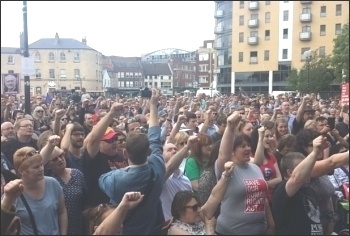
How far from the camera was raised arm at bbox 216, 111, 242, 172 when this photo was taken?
12.3ft

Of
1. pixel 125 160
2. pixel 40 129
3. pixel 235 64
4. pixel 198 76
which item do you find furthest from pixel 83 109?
pixel 198 76

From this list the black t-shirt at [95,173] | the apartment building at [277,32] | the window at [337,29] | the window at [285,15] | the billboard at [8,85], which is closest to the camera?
the billboard at [8,85]

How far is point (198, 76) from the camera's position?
201 feet

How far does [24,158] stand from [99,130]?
819mm

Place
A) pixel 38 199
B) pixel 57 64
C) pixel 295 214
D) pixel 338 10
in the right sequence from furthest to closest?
pixel 57 64 < pixel 295 214 < pixel 38 199 < pixel 338 10

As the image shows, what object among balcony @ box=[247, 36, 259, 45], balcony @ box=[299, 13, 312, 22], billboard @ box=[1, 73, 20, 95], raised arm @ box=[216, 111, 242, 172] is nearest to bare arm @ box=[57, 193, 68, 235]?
billboard @ box=[1, 73, 20, 95]

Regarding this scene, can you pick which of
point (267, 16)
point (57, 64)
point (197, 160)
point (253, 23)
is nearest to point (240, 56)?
point (253, 23)

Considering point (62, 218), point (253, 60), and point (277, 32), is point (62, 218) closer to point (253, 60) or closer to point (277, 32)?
point (253, 60)

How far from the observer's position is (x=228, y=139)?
381cm

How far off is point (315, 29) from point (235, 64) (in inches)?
28.5

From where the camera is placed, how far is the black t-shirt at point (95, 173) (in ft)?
14.1

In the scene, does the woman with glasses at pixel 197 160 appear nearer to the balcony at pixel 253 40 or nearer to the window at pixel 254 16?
the balcony at pixel 253 40

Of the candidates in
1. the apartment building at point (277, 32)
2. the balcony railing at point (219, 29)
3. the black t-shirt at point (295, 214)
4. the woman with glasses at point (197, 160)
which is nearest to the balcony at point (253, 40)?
the apartment building at point (277, 32)

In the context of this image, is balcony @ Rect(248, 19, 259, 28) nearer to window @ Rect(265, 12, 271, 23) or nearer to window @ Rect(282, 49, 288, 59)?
window @ Rect(265, 12, 271, 23)
